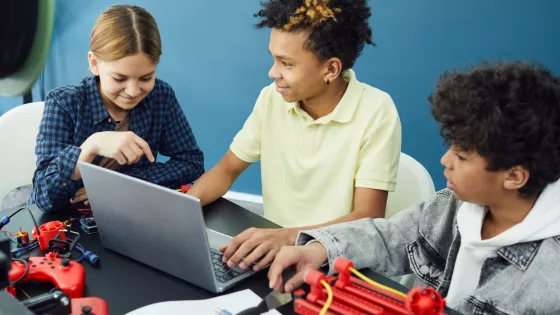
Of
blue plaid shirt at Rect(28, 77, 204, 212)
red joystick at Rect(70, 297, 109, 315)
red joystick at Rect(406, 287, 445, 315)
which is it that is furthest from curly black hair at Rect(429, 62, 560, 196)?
blue plaid shirt at Rect(28, 77, 204, 212)

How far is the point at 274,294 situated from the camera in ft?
2.84

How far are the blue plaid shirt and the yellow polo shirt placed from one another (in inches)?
6.9

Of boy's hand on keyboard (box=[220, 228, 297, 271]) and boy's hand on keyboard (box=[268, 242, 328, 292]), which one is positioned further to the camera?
boy's hand on keyboard (box=[220, 228, 297, 271])

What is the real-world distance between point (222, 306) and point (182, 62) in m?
1.88

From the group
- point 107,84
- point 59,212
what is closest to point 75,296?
point 59,212

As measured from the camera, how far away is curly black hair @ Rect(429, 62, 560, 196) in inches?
32.1

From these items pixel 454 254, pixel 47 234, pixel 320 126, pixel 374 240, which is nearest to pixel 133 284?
pixel 47 234

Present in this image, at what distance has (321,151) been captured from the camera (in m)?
1.40

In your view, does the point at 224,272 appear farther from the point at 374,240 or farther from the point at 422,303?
the point at 422,303

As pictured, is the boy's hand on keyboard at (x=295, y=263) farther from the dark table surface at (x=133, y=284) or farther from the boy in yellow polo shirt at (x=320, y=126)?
the boy in yellow polo shirt at (x=320, y=126)

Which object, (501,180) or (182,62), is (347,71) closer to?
(501,180)

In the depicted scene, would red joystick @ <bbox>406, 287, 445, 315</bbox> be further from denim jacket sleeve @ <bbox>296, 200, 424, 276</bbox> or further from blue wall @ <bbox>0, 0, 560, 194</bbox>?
blue wall @ <bbox>0, 0, 560, 194</bbox>

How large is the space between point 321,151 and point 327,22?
→ 0.32 m

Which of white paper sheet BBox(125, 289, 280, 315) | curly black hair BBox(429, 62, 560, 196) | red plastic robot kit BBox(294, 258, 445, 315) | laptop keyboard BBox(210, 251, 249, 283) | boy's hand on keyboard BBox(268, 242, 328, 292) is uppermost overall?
curly black hair BBox(429, 62, 560, 196)
